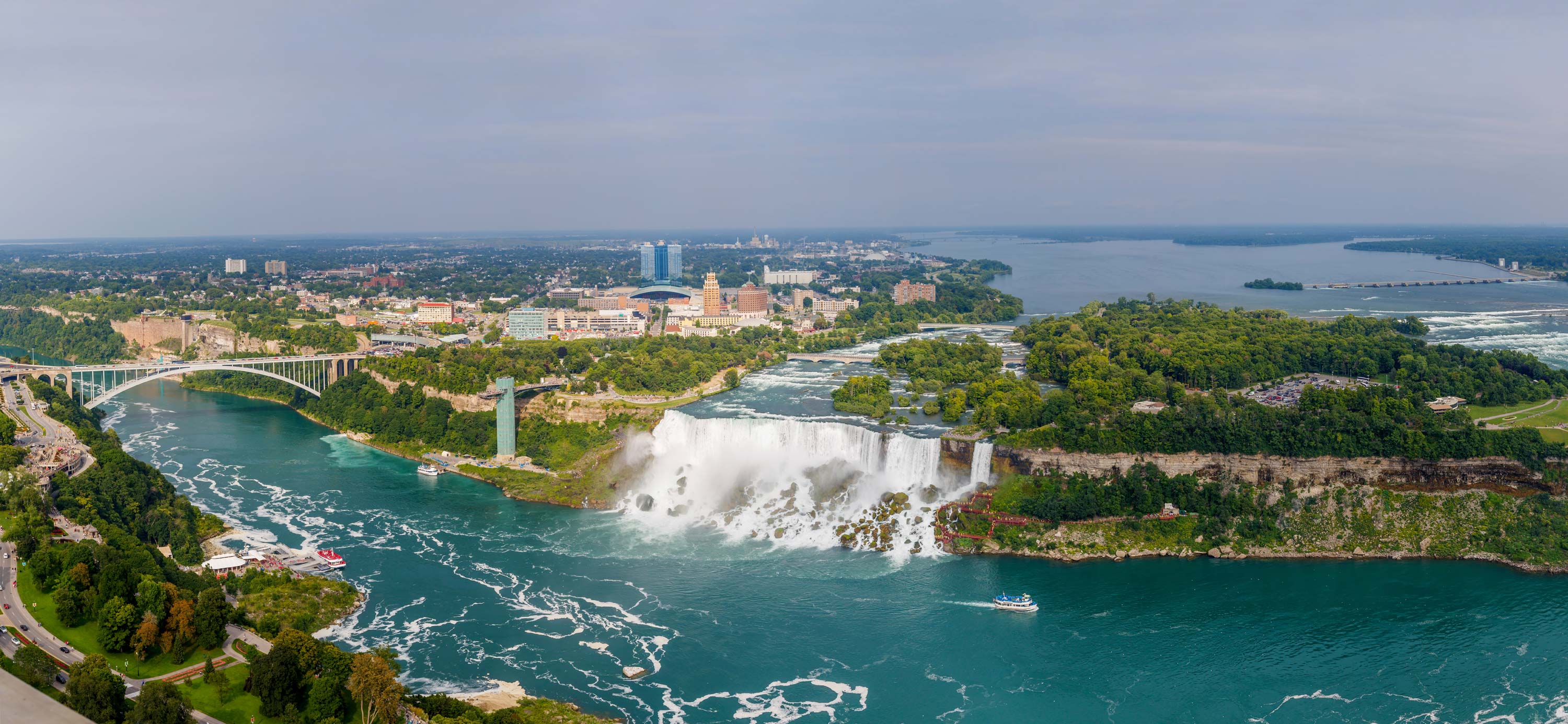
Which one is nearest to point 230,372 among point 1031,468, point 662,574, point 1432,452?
point 662,574

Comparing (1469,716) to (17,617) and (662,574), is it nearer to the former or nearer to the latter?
(662,574)

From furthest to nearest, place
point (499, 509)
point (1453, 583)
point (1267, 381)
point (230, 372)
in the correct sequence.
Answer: point (230, 372)
point (1267, 381)
point (499, 509)
point (1453, 583)

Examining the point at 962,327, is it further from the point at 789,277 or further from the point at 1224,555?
the point at 1224,555

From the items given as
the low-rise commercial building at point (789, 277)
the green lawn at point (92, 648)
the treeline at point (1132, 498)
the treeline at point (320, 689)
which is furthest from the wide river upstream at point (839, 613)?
the low-rise commercial building at point (789, 277)

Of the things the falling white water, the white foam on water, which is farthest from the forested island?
the white foam on water

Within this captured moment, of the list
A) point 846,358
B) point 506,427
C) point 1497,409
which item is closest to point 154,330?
point 506,427

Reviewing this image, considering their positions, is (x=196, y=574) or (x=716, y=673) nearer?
(x=716, y=673)

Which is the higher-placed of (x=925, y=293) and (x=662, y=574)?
(x=925, y=293)
